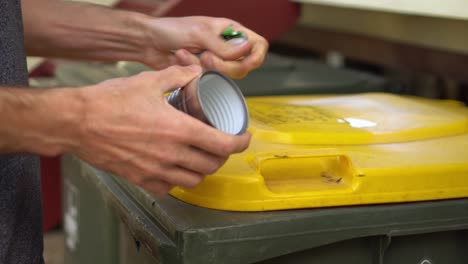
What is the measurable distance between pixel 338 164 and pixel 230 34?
0.49 meters

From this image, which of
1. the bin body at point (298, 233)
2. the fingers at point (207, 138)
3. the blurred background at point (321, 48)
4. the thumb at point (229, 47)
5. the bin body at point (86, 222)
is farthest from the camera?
the blurred background at point (321, 48)

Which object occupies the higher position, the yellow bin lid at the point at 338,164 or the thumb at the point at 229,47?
the thumb at the point at 229,47

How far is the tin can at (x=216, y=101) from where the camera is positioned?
1365 millimetres

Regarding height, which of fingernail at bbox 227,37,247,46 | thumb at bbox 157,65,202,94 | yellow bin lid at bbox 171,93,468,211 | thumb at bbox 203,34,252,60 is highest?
thumb at bbox 157,65,202,94

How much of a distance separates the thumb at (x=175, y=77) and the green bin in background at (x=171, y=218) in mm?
272

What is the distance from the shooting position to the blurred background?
2.71m

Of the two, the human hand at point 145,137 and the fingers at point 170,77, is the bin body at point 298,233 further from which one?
the fingers at point 170,77

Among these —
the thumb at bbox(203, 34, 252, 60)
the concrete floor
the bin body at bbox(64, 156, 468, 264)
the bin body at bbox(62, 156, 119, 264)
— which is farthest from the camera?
the concrete floor

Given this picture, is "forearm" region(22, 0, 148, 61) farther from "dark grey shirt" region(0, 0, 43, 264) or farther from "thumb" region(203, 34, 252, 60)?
"dark grey shirt" region(0, 0, 43, 264)

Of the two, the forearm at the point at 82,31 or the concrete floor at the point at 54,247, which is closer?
the forearm at the point at 82,31

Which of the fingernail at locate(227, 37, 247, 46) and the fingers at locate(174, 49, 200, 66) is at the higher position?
the fingernail at locate(227, 37, 247, 46)

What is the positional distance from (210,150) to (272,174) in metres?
0.35

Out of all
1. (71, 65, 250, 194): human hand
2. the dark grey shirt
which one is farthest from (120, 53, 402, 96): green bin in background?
(71, 65, 250, 194): human hand

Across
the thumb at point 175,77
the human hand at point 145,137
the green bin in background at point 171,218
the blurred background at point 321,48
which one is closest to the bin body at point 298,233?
the green bin in background at point 171,218
